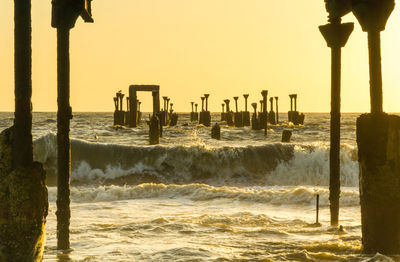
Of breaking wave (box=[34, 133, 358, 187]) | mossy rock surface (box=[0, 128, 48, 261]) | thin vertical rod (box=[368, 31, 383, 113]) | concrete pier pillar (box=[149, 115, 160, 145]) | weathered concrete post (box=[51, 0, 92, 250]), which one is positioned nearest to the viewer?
mossy rock surface (box=[0, 128, 48, 261])

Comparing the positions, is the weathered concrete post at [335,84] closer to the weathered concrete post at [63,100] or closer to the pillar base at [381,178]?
the pillar base at [381,178]

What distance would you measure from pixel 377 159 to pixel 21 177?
9.55 ft

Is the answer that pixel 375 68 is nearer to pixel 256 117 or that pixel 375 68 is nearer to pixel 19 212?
pixel 19 212

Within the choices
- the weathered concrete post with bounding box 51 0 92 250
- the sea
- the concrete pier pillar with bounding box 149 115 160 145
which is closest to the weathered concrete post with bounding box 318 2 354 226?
the sea

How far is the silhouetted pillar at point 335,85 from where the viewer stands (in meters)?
7.07

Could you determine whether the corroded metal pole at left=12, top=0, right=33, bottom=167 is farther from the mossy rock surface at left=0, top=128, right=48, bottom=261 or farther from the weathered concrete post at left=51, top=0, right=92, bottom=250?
the weathered concrete post at left=51, top=0, right=92, bottom=250

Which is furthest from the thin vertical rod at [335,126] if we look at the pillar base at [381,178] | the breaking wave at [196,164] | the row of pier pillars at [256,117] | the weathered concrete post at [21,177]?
the row of pier pillars at [256,117]

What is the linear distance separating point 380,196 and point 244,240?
7.21 feet

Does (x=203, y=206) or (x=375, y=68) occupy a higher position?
(x=375, y=68)

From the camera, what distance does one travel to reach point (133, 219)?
945cm

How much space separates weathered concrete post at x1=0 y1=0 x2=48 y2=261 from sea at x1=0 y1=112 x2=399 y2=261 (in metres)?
1.67

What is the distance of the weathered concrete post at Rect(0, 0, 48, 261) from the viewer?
4371 millimetres

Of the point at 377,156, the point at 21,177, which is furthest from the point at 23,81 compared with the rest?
the point at 377,156

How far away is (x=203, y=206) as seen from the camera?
11430 mm
